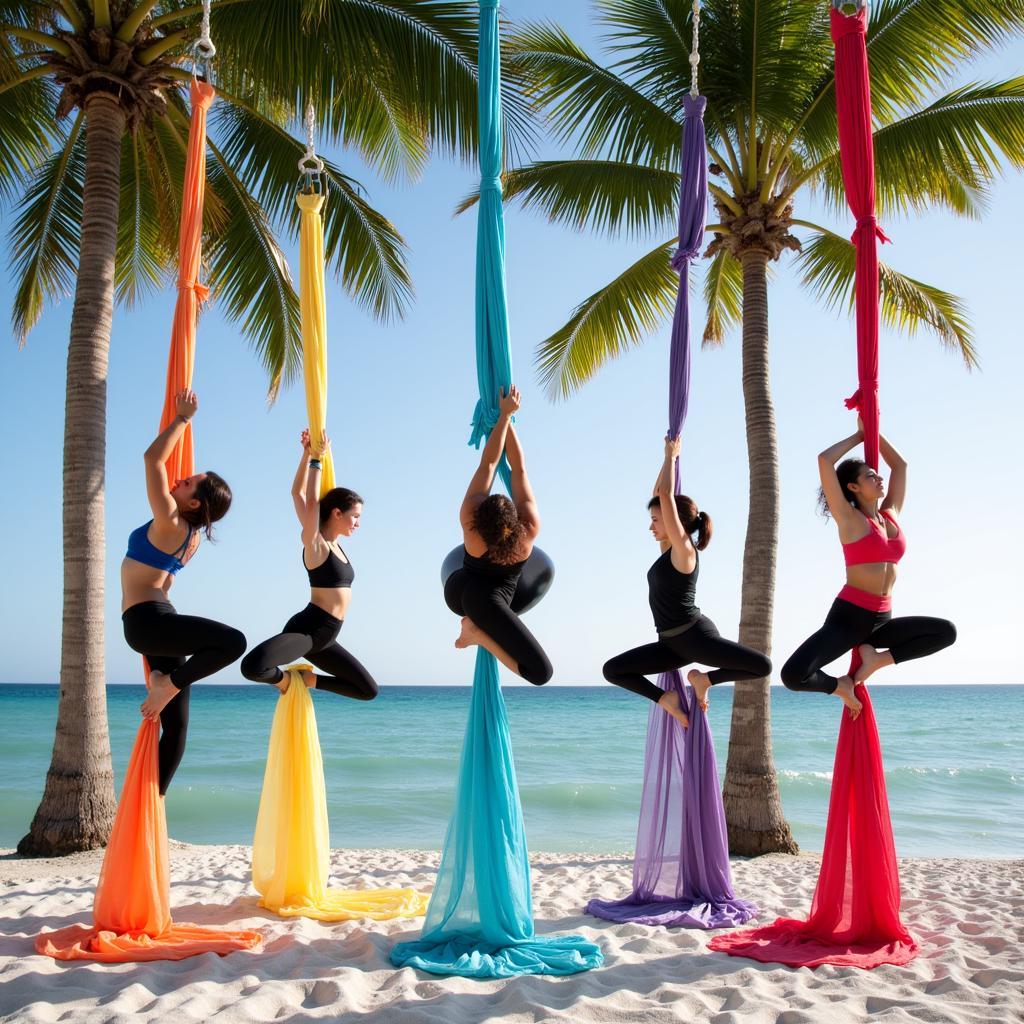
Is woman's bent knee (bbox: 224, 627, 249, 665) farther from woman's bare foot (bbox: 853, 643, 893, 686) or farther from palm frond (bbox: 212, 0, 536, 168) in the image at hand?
palm frond (bbox: 212, 0, 536, 168)

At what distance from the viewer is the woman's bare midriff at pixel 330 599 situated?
180 inches

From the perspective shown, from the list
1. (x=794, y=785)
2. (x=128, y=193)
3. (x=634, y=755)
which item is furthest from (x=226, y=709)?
(x=128, y=193)

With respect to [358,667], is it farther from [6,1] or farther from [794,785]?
[794,785]

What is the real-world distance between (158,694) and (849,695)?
2.94 metres

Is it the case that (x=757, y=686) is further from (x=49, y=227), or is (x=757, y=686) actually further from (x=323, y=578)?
(x=49, y=227)

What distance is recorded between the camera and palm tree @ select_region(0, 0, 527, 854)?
6.50m

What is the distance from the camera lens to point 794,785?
18234 millimetres

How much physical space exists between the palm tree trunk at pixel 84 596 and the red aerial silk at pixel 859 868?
15.0ft

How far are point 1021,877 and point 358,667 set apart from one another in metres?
4.94

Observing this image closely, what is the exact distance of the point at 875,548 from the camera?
4.11 metres

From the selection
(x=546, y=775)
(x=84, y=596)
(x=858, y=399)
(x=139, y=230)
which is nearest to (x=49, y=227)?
(x=139, y=230)

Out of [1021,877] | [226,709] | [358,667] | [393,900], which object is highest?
[358,667]

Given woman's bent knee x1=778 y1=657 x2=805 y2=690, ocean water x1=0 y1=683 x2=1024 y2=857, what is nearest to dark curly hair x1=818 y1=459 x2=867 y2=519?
woman's bent knee x1=778 y1=657 x2=805 y2=690

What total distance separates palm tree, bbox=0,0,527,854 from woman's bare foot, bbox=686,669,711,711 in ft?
13.8
